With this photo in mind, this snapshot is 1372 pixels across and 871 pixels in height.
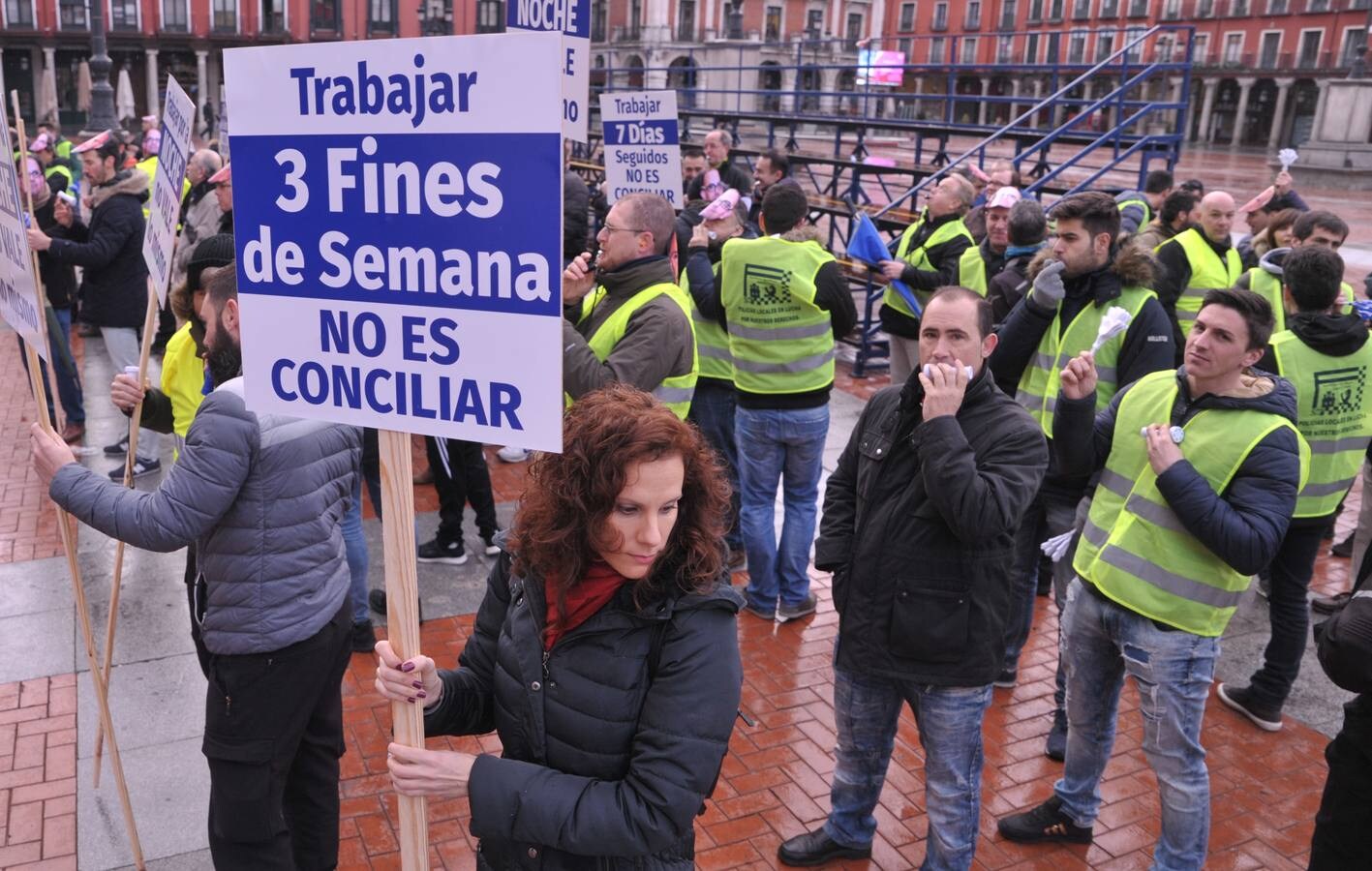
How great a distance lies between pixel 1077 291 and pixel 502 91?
10.9 feet

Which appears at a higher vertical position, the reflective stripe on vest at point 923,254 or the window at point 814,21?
the window at point 814,21

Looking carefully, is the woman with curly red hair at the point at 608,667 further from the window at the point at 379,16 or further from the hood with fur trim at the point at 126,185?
the window at the point at 379,16

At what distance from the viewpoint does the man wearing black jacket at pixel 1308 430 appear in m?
4.65

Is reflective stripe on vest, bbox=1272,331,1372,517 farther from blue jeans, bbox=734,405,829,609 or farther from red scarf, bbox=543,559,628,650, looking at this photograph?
red scarf, bbox=543,559,628,650

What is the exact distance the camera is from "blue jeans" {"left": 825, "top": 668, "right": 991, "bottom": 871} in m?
3.24

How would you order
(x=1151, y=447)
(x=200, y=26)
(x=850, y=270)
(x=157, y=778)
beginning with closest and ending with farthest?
1. (x=1151, y=447)
2. (x=157, y=778)
3. (x=850, y=270)
4. (x=200, y=26)

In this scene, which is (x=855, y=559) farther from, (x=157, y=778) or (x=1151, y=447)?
(x=157, y=778)

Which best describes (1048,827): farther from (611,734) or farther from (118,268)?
(118,268)

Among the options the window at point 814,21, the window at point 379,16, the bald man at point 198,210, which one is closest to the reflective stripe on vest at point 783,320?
the bald man at point 198,210

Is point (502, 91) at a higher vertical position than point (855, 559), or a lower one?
higher

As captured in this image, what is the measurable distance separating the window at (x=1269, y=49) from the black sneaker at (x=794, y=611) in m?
59.5

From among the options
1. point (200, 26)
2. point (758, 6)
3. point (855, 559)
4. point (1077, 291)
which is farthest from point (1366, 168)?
point (200, 26)

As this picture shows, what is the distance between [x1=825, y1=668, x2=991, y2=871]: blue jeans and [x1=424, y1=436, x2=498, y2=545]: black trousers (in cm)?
288

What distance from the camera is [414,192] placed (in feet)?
6.41
